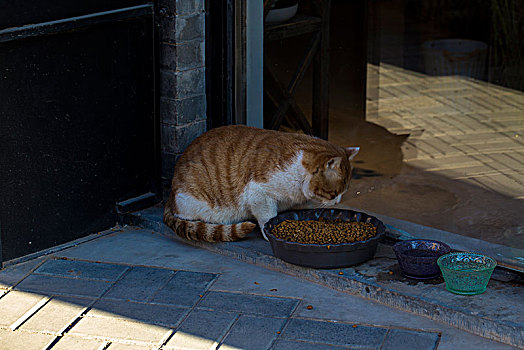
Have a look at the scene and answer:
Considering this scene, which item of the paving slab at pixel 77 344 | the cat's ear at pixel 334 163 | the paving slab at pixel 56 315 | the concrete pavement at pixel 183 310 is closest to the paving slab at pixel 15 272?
the concrete pavement at pixel 183 310

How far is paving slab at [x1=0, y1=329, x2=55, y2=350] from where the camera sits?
123 inches

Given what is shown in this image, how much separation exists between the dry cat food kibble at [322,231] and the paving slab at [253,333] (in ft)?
1.57

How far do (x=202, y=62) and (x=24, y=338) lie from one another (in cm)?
188

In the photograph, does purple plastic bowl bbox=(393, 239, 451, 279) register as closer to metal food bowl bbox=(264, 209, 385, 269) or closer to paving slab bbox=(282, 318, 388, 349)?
metal food bowl bbox=(264, 209, 385, 269)

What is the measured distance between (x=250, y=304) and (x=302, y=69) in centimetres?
172

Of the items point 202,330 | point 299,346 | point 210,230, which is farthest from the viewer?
point 210,230

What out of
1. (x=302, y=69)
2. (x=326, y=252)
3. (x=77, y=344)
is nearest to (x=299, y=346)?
(x=326, y=252)

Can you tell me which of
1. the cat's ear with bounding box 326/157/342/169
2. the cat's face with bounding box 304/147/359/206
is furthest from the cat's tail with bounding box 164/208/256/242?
the cat's ear with bounding box 326/157/342/169

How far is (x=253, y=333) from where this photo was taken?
3205 mm

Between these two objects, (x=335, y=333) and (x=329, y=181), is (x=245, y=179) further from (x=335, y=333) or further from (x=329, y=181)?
(x=335, y=333)

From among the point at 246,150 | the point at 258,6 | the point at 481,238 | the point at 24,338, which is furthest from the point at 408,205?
the point at 24,338

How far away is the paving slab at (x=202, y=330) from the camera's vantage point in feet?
10.3

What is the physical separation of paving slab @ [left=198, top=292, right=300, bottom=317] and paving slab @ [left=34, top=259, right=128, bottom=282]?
537 millimetres

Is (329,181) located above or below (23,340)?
above
